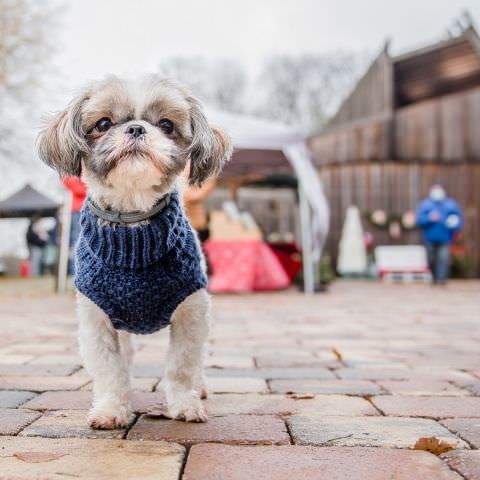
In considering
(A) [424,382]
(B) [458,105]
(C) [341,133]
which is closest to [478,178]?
(B) [458,105]

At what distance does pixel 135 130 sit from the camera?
2.50m

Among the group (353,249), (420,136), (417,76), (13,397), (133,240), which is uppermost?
(417,76)

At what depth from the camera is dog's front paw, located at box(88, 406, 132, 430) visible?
96.7 inches

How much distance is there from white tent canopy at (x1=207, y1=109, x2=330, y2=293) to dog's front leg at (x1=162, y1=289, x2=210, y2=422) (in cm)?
793

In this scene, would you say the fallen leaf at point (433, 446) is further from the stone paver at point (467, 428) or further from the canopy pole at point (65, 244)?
the canopy pole at point (65, 244)

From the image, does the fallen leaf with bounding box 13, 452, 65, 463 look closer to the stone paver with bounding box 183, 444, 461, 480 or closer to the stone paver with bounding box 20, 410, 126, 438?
the stone paver with bounding box 20, 410, 126, 438

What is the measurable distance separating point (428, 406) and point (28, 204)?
68.8ft

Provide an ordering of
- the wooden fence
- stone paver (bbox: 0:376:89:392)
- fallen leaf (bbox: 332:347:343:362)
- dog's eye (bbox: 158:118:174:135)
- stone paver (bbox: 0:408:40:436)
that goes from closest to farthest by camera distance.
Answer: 1. stone paver (bbox: 0:408:40:436)
2. dog's eye (bbox: 158:118:174:135)
3. stone paver (bbox: 0:376:89:392)
4. fallen leaf (bbox: 332:347:343:362)
5. the wooden fence

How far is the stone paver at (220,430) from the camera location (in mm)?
2312

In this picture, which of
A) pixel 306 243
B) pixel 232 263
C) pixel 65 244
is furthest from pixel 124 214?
pixel 306 243

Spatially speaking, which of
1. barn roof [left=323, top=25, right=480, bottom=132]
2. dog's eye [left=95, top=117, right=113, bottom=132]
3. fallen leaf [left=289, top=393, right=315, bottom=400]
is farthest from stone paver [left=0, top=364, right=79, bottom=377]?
barn roof [left=323, top=25, right=480, bottom=132]

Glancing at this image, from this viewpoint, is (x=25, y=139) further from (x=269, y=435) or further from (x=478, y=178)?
(x=269, y=435)

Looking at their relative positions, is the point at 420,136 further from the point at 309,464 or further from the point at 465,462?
the point at 309,464

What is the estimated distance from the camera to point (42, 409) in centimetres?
275
